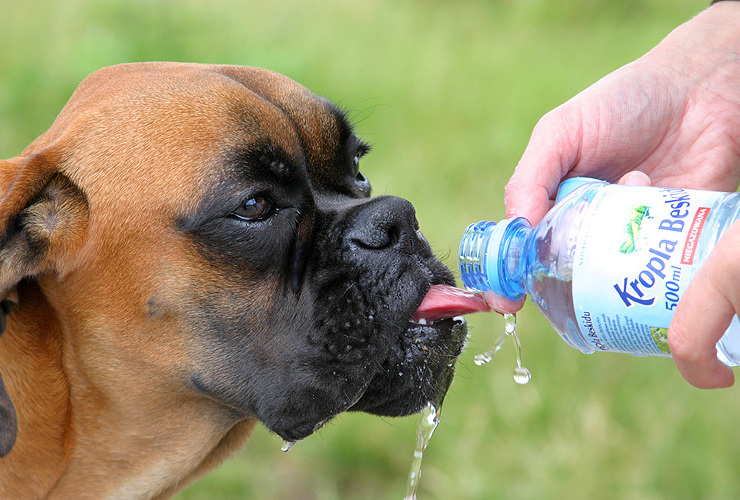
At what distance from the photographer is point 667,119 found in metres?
2.63

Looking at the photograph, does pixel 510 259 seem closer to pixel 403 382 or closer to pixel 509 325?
pixel 509 325

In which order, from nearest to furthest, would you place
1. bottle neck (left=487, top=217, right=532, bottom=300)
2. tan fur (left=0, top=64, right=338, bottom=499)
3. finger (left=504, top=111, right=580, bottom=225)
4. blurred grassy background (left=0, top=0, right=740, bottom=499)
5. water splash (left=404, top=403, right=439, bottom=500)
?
1. bottle neck (left=487, top=217, right=532, bottom=300)
2. finger (left=504, top=111, right=580, bottom=225)
3. tan fur (left=0, top=64, right=338, bottom=499)
4. water splash (left=404, top=403, right=439, bottom=500)
5. blurred grassy background (left=0, top=0, right=740, bottom=499)

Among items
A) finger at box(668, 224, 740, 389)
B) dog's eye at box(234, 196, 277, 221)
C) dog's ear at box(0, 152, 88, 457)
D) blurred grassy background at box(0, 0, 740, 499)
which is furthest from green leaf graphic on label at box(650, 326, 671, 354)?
blurred grassy background at box(0, 0, 740, 499)

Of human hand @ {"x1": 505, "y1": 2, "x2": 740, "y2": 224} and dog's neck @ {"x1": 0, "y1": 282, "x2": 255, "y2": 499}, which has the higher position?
human hand @ {"x1": 505, "y1": 2, "x2": 740, "y2": 224}

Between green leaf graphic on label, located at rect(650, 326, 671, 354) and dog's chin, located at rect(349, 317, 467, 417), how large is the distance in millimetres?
771

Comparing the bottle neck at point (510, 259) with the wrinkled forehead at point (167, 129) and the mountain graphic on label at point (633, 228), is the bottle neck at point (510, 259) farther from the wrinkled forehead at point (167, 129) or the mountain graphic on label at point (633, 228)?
the wrinkled forehead at point (167, 129)

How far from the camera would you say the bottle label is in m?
1.75

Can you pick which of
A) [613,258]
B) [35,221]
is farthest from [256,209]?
[613,258]

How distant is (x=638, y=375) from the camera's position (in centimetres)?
427

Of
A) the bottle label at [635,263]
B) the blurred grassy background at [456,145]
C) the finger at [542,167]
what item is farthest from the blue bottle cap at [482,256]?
the blurred grassy background at [456,145]

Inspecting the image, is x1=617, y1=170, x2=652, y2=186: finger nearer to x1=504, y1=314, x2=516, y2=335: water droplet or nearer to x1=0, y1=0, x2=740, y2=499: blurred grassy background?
x1=504, y1=314, x2=516, y2=335: water droplet

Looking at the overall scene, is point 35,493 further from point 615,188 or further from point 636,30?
point 636,30

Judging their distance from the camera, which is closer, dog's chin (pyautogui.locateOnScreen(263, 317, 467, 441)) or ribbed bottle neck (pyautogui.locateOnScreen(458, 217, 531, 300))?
ribbed bottle neck (pyautogui.locateOnScreen(458, 217, 531, 300))

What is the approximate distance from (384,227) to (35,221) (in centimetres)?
104
